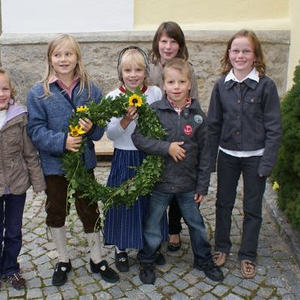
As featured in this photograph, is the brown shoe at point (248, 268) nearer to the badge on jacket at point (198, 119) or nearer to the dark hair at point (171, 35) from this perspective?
the badge on jacket at point (198, 119)

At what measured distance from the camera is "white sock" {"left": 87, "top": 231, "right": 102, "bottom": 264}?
3.49 metres

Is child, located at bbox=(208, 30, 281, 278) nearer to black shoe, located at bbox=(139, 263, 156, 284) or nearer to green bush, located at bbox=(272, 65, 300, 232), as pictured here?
green bush, located at bbox=(272, 65, 300, 232)

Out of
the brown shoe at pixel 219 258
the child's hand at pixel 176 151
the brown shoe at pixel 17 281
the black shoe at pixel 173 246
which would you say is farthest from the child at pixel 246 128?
the brown shoe at pixel 17 281

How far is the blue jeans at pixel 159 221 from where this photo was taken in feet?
11.0

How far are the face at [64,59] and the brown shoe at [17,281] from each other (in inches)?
61.8

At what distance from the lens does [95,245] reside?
11.5 feet

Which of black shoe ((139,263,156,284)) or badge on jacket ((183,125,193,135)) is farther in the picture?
black shoe ((139,263,156,284))

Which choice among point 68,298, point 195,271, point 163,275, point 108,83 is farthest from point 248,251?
point 108,83

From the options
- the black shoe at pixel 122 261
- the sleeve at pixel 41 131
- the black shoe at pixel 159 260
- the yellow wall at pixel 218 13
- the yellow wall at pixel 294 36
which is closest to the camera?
the sleeve at pixel 41 131

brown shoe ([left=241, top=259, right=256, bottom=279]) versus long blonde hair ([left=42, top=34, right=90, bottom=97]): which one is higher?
long blonde hair ([left=42, top=34, right=90, bottom=97])

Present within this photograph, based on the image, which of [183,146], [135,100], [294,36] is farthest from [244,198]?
A: [294,36]

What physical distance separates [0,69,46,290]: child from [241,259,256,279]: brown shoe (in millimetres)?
1688

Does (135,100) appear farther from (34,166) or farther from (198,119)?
(34,166)

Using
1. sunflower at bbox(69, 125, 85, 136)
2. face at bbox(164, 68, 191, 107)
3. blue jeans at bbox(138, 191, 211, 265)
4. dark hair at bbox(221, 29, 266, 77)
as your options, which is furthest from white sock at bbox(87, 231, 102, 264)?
dark hair at bbox(221, 29, 266, 77)
